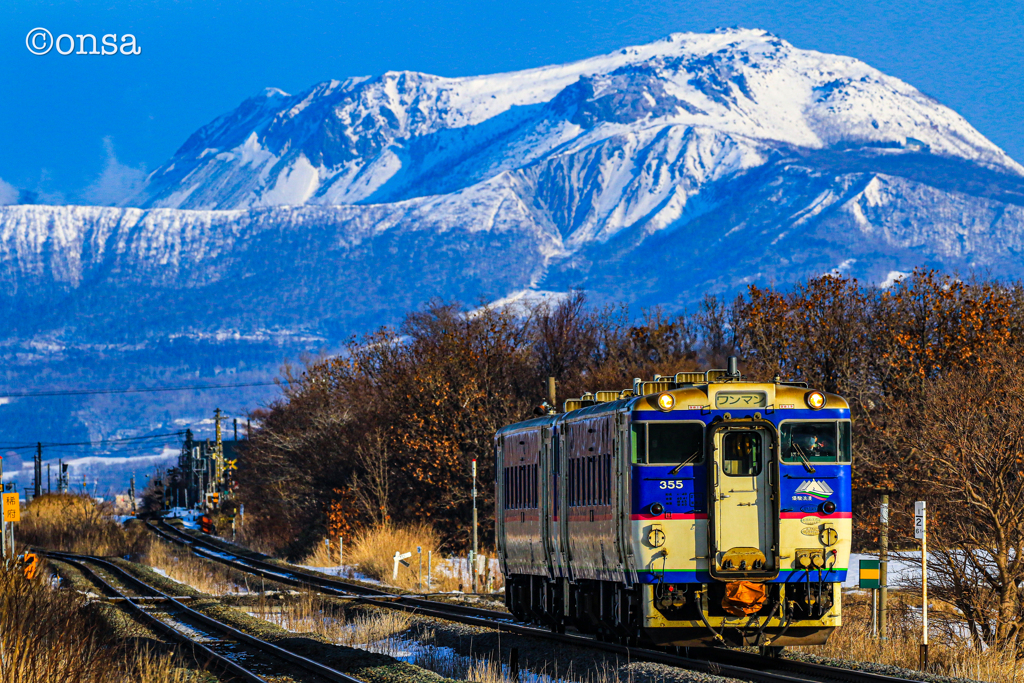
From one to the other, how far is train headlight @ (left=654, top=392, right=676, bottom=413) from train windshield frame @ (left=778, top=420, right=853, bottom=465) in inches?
57.9

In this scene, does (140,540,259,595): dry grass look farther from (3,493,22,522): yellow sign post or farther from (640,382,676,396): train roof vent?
(640,382,676,396): train roof vent

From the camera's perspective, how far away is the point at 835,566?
19359 millimetres

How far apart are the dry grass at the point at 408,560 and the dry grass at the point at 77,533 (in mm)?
23200

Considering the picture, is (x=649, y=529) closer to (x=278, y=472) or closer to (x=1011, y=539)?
(x=1011, y=539)

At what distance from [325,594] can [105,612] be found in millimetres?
Answer: 8431

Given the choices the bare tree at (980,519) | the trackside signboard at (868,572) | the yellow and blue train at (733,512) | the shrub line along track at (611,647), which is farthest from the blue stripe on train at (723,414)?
the bare tree at (980,519)

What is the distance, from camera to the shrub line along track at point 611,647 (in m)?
18.0

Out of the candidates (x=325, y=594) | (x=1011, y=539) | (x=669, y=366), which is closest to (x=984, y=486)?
(x=1011, y=539)

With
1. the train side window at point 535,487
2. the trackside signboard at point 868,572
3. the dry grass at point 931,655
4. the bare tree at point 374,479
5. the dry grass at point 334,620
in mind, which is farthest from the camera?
the bare tree at point 374,479

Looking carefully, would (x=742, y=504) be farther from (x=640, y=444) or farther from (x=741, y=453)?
(x=640, y=444)

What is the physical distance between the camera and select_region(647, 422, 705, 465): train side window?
763 inches

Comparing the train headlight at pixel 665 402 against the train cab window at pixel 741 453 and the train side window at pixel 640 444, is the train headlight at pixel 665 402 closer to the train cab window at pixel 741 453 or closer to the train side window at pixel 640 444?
the train side window at pixel 640 444

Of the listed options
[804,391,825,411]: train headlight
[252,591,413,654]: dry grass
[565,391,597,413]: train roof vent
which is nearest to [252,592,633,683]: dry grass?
[252,591,413,654]: dry grass

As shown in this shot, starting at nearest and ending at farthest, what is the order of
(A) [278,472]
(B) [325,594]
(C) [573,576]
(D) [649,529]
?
(D) [649,529] < (C) [573,576] < (B) [325,594] < (A) [278,472]
